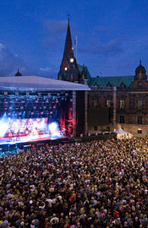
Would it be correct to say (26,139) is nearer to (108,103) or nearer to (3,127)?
(3,127)

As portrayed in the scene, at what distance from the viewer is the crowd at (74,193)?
8.12 metres

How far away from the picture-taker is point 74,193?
34.1 ft

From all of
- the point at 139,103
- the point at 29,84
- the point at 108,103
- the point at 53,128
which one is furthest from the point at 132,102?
the point at 29,84

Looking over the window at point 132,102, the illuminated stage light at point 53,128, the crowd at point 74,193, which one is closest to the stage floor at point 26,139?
the illuminated stage light at point 53,128

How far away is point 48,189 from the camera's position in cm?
1103

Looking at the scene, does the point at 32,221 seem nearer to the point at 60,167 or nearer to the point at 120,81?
the point at 60,167

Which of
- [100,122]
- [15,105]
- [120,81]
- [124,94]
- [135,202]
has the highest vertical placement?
[120,81]

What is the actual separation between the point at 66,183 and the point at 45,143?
17161 mm

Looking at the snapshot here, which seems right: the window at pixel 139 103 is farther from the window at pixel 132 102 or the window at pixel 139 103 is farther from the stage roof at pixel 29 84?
the stage roof at pixel 29 84

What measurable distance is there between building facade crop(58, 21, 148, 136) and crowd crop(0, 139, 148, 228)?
72.1 ft

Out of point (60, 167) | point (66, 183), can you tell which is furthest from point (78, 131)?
point (66, 183)

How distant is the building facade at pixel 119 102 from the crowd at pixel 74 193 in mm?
21985

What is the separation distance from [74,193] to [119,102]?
33.2 metres

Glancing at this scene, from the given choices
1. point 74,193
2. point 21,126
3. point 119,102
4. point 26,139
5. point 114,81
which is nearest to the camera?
point 74,193
